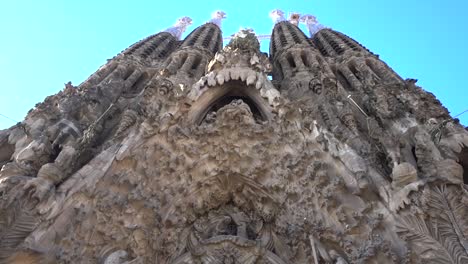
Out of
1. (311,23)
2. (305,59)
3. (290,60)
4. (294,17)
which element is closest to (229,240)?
(305,59)

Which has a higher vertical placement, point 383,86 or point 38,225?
point 383,86

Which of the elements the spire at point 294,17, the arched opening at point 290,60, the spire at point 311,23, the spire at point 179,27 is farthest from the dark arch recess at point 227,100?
the spire at point 294,17

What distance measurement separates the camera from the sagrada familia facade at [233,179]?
5848mm

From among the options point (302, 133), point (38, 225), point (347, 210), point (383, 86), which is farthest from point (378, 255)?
point (383, 86)

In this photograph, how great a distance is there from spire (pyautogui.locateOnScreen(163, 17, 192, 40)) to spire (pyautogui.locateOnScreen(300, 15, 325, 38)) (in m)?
8.14

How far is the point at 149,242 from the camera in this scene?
7.15m

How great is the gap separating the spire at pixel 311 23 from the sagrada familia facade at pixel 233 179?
57.9 ft

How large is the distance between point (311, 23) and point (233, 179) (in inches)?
959

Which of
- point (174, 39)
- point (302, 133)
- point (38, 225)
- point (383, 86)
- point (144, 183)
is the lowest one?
point (38, 225)

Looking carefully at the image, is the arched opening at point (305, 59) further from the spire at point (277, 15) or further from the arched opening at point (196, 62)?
the spire at point (277, 15)

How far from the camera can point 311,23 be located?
3106 cm

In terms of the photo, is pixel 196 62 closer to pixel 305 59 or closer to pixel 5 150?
pixel 305 59

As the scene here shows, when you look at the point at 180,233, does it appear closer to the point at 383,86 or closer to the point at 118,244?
the point at 118,244

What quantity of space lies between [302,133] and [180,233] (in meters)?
2.85
